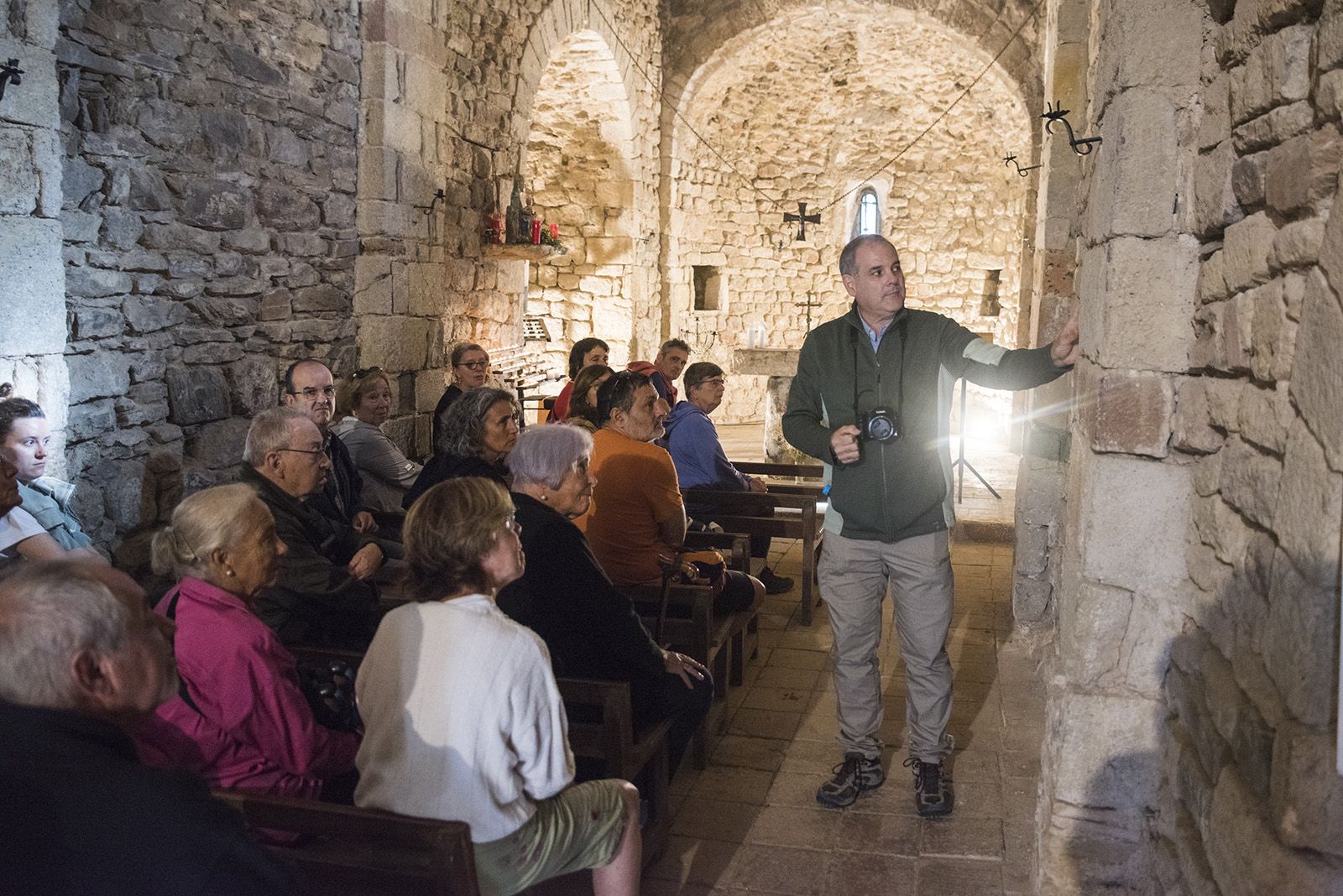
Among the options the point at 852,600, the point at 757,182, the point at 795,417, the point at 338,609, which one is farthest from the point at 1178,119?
the point at 757,182

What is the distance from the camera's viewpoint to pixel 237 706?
2.20 metres

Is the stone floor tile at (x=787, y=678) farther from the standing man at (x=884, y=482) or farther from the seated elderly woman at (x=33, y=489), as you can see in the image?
the seated elderly woman at (x=33, y=489)

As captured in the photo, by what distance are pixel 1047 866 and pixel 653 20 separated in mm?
10244

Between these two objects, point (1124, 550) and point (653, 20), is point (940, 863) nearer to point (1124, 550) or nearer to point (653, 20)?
point (1124, 550)

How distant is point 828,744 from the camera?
375 cm

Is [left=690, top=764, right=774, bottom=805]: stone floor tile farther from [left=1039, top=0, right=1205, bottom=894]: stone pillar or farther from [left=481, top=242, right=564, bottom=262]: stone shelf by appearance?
[left=481, top=242, right=564, bottom=262]: stone shelf

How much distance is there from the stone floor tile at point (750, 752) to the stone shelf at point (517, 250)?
4416mm

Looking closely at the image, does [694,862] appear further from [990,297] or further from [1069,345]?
[990,297]

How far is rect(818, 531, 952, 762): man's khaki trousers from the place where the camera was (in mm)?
3162

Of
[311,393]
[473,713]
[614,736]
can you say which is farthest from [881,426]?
[311,393]

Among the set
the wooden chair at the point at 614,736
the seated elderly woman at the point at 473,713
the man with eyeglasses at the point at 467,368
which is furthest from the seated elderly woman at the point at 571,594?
the man with eyeglasses at the point at 467,368

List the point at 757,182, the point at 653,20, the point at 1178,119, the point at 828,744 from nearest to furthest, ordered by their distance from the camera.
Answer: the point at 1178,119 < the point at 828,744 < the point at 653,20 < the point at 757,182

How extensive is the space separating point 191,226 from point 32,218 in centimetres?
100

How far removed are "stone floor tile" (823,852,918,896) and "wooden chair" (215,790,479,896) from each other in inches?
49.3
